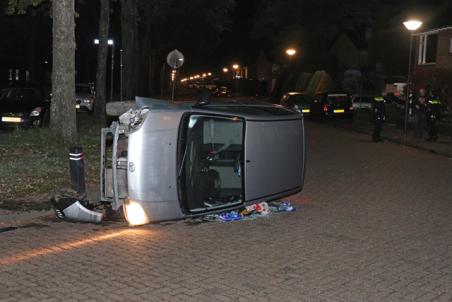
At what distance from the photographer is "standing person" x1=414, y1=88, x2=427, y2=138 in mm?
20781

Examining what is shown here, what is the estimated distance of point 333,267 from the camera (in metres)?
6.19

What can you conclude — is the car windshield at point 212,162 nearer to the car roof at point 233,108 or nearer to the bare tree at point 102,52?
the car roof at point 233,108

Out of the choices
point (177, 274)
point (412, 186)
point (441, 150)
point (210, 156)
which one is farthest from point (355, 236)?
point (441, 150)

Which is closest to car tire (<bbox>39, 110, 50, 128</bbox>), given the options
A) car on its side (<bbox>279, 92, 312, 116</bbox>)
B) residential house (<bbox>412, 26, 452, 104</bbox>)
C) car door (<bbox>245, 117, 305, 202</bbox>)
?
car door (<bbox>245, 117, 305, 202</bbox>)

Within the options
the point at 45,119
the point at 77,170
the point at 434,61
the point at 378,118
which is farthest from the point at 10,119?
the point at 434,61

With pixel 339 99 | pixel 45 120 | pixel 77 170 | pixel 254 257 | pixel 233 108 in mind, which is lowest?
pixel 254 257

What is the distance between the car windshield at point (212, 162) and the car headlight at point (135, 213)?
20.9 inches

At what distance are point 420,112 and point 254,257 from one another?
1595 centimetres

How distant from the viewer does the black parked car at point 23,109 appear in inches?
729

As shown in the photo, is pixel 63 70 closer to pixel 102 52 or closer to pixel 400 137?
pixel 102 52

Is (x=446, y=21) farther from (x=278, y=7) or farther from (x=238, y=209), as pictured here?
(x=238, y=209)

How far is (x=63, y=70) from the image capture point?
1348 cm

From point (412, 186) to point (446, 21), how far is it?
28.4m

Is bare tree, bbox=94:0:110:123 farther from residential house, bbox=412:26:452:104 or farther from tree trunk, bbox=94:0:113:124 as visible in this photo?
residential house, bbox=412:26:452:104
